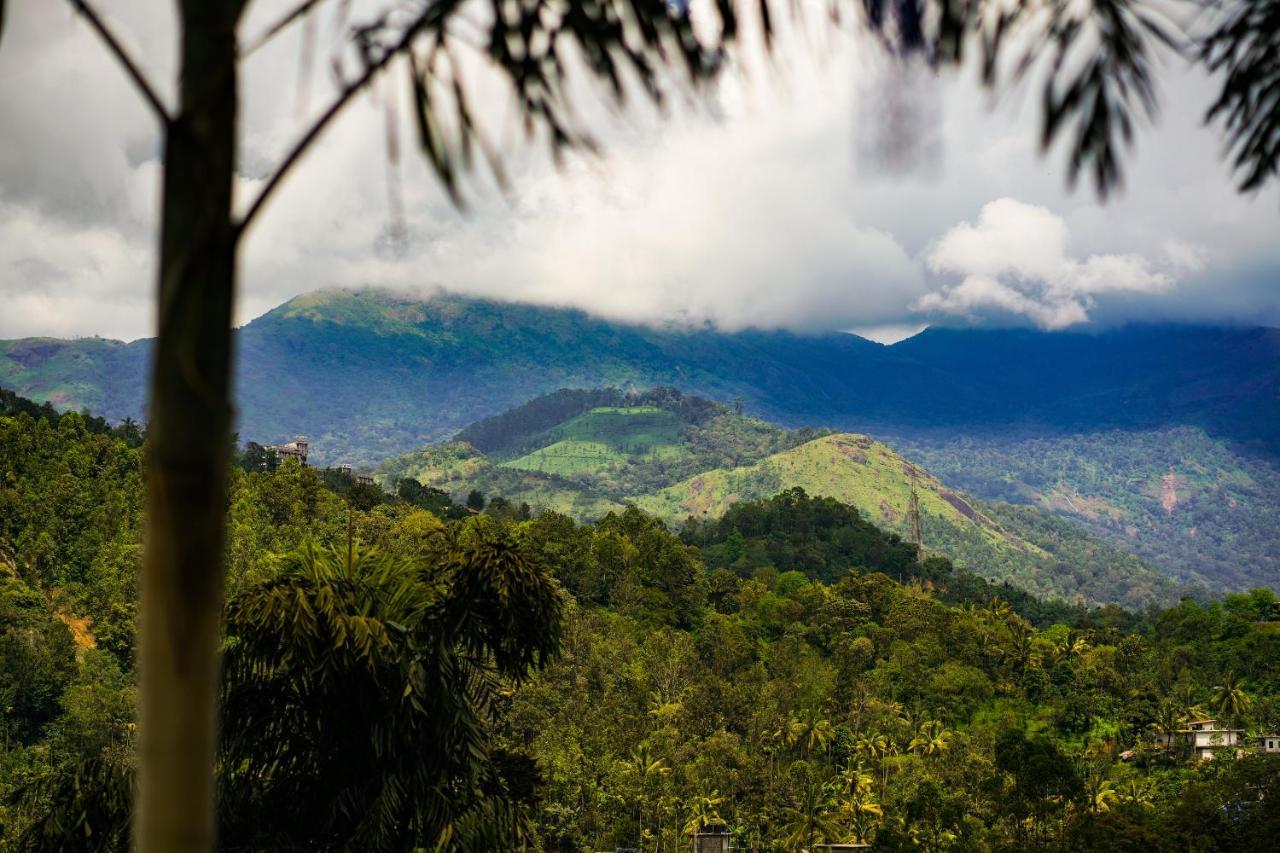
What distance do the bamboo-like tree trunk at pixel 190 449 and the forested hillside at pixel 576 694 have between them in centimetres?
433

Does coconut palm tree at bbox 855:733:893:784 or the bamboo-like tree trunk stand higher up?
the bamboo-like tree trunk

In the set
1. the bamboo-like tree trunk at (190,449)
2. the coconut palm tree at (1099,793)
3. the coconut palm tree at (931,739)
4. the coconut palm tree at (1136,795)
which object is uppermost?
the bamboo-like tree trunk at (190,449)

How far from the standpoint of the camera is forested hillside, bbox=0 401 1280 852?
5.97 m

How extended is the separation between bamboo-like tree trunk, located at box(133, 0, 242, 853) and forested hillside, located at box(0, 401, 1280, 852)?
4329 mm

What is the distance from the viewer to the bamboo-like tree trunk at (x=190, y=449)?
144 centimetres

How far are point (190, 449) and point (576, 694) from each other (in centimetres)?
3902

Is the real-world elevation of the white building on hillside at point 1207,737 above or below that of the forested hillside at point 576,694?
below

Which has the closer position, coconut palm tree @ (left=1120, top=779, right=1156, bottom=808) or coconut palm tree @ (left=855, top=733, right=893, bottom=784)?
coconut palm tree @ (left=1120, top=779, right=1156, bottom=808)

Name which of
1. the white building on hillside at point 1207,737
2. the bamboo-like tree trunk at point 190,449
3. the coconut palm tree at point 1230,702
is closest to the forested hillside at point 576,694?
the coconut palm tree at point 1230,702

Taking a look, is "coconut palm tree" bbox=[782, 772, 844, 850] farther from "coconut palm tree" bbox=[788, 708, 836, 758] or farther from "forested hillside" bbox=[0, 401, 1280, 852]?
"coconut palm tree" bbox=[788, 708, 836, 758]

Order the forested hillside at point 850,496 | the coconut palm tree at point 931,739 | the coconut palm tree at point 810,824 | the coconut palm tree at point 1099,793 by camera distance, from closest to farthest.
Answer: the coconut palm tree at point 810,824 → the coconut palm tree at point 1099,793 → the coconut palm tree at point 931,739 → the forested hillside at point 850,496

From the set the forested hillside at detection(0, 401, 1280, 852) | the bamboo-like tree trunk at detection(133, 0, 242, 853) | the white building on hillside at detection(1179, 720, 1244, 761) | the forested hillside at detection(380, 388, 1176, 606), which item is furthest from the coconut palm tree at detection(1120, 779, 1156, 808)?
the forested hillside at detection(380, 388, 1176, 606)

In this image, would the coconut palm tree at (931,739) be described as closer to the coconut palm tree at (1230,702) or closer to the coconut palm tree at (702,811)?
the coconut palm tree at (702,811)

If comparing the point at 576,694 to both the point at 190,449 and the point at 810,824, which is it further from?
the point at 190,449
